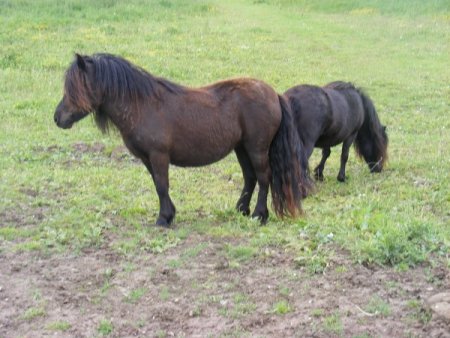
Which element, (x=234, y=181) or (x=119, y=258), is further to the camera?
(x=234, y=181)

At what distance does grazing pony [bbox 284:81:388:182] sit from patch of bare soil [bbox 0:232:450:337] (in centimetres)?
340

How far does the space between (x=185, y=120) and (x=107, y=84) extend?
82 cm

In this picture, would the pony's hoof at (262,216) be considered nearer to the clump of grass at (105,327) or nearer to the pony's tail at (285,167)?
the pony's tail at (285,167)

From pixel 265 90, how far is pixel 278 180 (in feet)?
3.04

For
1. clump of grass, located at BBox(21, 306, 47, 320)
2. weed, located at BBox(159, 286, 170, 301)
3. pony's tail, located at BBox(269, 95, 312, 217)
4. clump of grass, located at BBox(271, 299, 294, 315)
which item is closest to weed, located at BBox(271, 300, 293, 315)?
clump of grass, located at BBox(271, 299, 294, 315)

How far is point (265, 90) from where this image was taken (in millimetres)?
7180

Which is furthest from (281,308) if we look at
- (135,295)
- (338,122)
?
(338,122)

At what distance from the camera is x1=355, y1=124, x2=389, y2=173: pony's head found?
10.6 meters

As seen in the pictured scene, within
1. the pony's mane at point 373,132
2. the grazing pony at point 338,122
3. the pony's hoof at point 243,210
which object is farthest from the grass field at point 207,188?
the grazing pony at point 338,122

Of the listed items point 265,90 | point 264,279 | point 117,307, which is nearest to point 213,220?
point 265,90

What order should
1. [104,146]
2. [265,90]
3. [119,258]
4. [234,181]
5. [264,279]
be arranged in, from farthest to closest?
[104,146]
[234,181]
[265,90]
[119,258]
[264,279]

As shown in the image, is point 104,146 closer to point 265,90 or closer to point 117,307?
point 265,90

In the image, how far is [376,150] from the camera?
35.1ft

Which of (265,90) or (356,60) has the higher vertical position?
(265,90)
